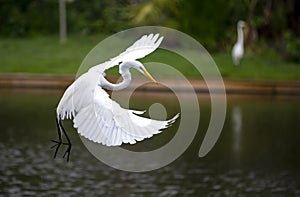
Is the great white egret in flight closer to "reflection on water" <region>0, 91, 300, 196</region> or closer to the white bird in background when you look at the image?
"reflection on water" <region>0, 91, 300, 196</region>

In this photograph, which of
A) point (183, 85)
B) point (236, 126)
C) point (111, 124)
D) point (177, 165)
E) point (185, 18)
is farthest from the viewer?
point (185, 18)

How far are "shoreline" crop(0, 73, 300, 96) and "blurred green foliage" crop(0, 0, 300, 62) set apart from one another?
7.33 feet

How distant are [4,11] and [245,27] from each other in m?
5.12

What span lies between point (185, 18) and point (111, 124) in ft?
40.0

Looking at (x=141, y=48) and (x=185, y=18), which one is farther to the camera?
(x=185, y=18)

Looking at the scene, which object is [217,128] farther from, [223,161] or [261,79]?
[261,79]

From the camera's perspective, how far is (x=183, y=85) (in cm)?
1608

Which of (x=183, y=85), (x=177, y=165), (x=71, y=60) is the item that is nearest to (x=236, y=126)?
(x=177, y=165)

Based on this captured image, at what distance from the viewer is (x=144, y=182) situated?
9.71 m

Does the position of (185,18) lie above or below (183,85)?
above

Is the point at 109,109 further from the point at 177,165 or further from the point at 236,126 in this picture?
the point at 236,126

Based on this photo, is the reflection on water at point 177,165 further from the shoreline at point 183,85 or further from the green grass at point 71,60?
the green grass at point 71,60

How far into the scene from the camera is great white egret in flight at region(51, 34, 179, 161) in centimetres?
638

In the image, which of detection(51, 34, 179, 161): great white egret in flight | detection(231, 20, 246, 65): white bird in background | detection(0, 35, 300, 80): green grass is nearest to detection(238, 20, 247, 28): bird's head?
detection(231, 20, 246, 65): white bird in background
